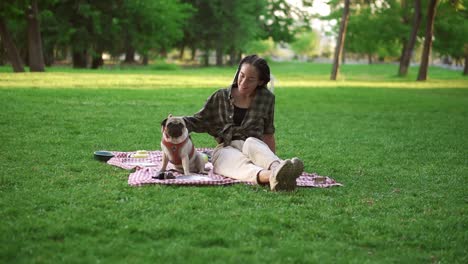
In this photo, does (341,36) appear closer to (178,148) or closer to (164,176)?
(178,148)

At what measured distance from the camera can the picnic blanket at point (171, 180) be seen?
7.20 metres

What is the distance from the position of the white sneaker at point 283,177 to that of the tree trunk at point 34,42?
2741 centimetres

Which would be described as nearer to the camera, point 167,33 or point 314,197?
point 314,197

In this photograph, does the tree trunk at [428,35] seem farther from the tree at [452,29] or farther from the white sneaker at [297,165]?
the white sneaker at [297,165]

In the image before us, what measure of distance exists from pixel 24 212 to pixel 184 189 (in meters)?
1.85

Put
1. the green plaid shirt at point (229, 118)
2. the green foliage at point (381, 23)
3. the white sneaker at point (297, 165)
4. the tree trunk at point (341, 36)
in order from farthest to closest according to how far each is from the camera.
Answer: the green foliage at point (381, 23)
the tree trunk at point (341, 36)
the green plaid shirt at point (229, 118)
the white sneaker at point (297, 165)

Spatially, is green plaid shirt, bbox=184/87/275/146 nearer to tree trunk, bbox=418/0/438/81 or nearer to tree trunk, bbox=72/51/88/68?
tree trunk, bbox=418/0/438/81

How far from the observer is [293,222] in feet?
18.7

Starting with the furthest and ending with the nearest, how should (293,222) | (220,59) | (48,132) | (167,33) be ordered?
(220,59) → (167,33) → (48,132) → (293,222)

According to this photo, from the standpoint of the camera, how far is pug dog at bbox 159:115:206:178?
7227 millimetres

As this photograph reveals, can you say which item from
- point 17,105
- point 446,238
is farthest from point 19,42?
point 446,238

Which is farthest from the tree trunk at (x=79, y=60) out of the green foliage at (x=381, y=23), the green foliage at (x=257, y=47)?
the green foliage at (x=257, y=47)

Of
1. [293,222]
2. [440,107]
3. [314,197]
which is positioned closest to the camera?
[293,222]

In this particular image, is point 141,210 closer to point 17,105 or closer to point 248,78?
point 248,78
